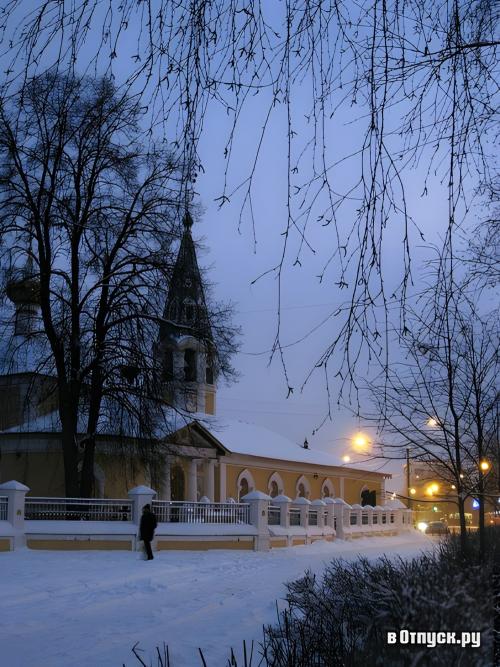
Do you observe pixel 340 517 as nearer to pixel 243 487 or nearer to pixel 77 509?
pixel 243 487

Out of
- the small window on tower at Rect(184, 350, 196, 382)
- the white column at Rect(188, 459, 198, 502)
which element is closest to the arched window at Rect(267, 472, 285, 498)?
the white column at Rect(188, 459, 198, 502)

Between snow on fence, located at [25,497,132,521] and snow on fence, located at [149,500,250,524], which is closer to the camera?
snow on fence, located at [25,497,132,521]

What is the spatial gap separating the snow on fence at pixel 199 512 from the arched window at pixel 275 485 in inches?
640

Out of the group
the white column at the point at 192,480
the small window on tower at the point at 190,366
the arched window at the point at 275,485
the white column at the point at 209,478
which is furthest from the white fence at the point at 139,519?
the arched window at the point at 275,485

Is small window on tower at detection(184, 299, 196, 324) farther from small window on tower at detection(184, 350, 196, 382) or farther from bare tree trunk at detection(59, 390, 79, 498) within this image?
bare tree trunk at detection(59, 390, 79, 498)

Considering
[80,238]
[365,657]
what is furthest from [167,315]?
[365,657]

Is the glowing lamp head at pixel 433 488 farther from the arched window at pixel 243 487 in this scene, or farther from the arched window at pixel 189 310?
the arched window at pixel 243 487

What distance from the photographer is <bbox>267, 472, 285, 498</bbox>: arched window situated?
1662 inches

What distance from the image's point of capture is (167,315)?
24641 millimetres

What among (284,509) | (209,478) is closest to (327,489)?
(209,478)

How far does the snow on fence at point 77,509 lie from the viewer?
22359 millimetres

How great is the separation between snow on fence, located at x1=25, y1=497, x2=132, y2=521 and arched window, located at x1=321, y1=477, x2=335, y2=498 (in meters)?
25.8

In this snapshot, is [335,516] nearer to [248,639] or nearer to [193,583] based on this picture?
[193,583]

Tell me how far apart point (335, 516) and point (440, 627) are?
97.6 ft
